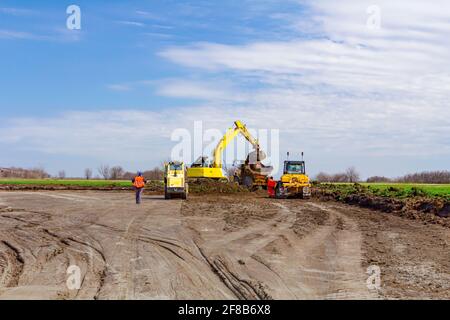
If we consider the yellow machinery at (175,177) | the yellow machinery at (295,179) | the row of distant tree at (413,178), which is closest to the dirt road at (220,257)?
the yellow machinery at (175,177)

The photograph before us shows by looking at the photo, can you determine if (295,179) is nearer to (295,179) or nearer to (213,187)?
(295,179)

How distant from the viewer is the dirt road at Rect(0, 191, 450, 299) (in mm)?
9883

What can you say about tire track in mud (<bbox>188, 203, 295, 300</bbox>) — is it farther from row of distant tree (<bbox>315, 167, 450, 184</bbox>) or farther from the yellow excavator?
row of distant tree (<bbox>315, 167, 450, 184</bbox>)

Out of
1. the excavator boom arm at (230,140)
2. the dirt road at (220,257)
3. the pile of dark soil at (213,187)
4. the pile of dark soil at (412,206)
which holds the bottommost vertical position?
the dirt road at (220,257)

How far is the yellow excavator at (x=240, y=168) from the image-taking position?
47.3 meters

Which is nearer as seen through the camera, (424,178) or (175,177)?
(175,177)

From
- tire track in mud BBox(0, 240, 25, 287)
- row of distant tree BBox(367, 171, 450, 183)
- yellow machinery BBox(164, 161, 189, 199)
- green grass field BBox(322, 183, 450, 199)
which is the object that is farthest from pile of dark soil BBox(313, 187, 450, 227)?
row of distant tree BBox(367, 171, 450, 183)

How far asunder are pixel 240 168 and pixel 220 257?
36066mm

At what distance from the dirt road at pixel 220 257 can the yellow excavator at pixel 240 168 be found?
23.6m

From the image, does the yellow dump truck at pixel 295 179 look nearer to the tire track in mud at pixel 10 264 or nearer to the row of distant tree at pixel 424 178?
the tire track in mud at pixel 10 264

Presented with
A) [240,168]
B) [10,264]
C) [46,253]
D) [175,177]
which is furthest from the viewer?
[240,168]

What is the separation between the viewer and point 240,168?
162 ft

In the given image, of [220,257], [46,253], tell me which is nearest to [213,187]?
[46,253]
